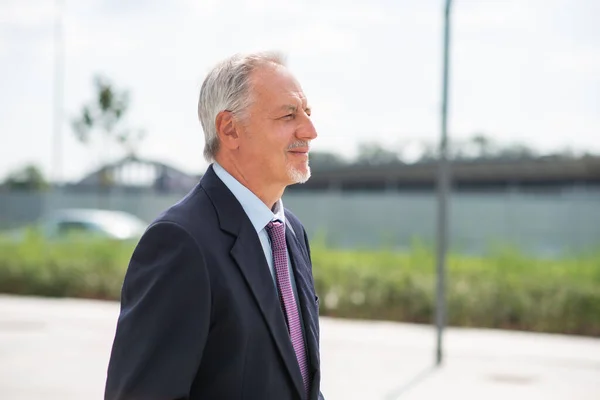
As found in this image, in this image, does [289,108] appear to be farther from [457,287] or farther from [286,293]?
[457,287]

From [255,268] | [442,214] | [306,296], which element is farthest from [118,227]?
[255,268]

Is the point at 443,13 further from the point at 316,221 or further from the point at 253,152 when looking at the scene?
the point at 316,221

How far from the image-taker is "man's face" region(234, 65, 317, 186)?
217 cm

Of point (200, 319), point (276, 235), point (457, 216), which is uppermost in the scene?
point (276, 235)

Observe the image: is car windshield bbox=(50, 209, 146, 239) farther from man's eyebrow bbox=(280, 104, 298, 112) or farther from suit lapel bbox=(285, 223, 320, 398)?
man's eyebrow bbox=(280, 104, 298, 112)

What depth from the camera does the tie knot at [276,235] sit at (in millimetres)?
2188

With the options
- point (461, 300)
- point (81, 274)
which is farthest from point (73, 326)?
point (461, 300)

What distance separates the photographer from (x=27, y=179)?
222 feet

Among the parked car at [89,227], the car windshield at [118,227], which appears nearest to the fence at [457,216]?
the parked car at [89,227]

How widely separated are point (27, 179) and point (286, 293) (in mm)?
68700

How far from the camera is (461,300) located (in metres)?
12.6

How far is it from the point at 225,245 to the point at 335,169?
120 ft

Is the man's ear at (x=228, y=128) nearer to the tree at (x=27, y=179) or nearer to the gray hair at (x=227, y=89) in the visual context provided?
the gray hair at (x=227, y=89)

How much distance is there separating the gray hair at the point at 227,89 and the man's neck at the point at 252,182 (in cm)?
6
